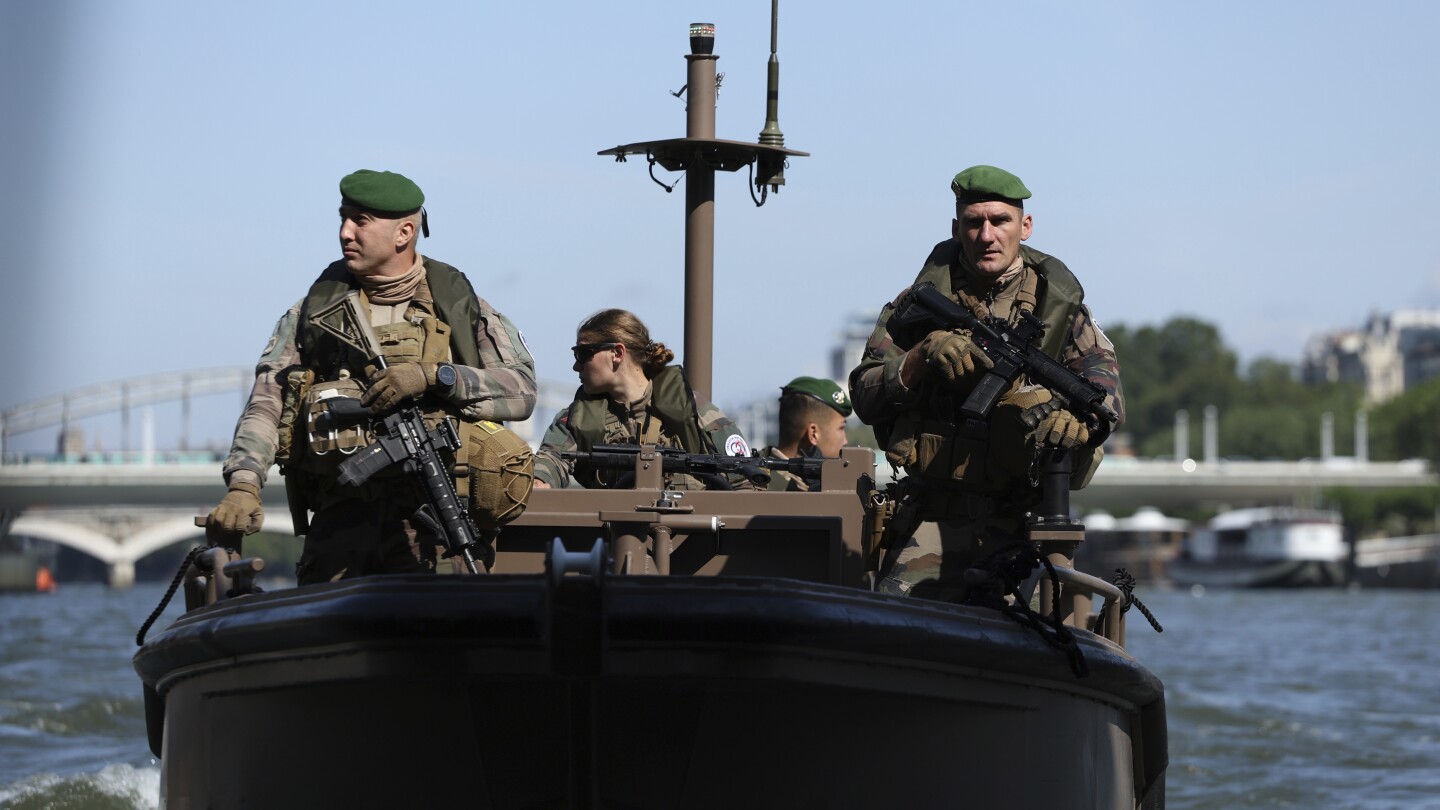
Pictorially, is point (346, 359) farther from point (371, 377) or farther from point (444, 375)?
point (444, 375)

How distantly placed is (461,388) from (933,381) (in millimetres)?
1503

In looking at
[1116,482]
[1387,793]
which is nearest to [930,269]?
[1387,793]

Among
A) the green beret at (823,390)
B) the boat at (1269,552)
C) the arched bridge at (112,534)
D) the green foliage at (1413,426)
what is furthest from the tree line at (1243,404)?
the green beret at (823,390)

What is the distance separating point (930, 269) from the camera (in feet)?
25.0

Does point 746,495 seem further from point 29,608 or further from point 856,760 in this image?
point 29,608

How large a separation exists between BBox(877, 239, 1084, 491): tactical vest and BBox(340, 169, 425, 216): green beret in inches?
64.2

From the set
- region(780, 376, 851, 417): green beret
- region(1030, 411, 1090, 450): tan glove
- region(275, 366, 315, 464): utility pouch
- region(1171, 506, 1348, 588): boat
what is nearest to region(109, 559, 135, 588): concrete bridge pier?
region(1171, 506, 1348, 588): boat

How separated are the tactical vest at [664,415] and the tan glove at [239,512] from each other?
6.41 ft

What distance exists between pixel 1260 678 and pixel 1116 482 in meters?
56.6

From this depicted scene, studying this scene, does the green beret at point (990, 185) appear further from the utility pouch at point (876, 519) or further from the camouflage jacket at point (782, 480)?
the camouflage jacket at point (782, 480)

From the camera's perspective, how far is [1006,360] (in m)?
7.17

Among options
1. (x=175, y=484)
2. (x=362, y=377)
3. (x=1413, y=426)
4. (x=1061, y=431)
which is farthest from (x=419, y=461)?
(x=1413, y=426)

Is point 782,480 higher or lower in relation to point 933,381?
lower

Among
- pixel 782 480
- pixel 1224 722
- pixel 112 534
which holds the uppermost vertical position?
pixel 782 480
